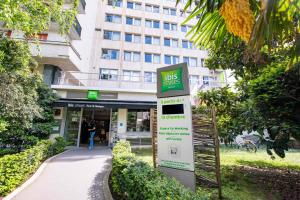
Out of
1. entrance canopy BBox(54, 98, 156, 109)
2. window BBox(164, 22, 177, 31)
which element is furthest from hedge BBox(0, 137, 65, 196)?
window BBox(164, 22, 177, 31)

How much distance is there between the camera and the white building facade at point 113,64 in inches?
554

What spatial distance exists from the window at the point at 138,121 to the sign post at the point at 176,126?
1039cm

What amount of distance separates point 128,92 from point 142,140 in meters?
4.43

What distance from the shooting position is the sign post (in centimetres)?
453

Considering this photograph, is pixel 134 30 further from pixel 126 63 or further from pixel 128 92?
pixel 128 92

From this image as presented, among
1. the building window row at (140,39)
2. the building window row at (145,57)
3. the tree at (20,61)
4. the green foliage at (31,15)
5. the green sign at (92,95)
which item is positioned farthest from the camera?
the building window row at (140,39)

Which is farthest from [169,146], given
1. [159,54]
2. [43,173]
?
[159,54]

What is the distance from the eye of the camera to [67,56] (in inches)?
528

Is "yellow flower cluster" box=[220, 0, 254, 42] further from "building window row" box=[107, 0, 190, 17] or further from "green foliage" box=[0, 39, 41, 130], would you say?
"building window row" box=[107, 0, 190, 17]

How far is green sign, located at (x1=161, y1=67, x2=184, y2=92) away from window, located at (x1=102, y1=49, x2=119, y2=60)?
17510 mm

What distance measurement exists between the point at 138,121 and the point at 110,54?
10465mm

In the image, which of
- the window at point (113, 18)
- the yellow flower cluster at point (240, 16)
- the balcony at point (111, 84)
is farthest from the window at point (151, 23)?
the yellow flower cluster at point (240, 16)

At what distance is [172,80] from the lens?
520cm

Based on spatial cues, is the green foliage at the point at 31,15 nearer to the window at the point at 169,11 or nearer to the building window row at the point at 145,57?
the building window row at the point at 145,57
